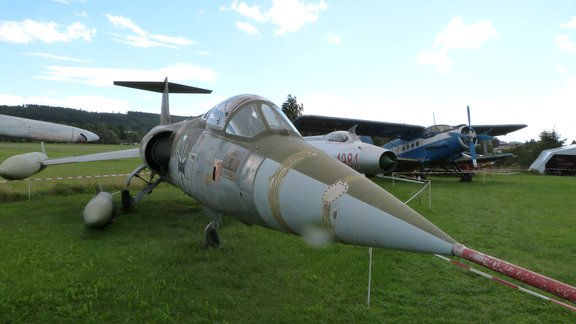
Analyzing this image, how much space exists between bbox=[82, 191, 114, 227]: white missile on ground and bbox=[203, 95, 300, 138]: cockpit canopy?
449 cm

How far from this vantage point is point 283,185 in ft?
9.97

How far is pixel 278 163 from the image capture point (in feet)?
10.8

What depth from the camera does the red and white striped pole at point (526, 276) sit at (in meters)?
1.77

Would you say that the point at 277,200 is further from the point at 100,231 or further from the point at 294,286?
the point at 100,231

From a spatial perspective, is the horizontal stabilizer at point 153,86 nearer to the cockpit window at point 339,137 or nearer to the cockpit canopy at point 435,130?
the cockpit window at point 339,137

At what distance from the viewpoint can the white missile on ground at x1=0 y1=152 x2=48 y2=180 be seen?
931 centimetres

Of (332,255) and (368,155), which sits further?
(368,155)

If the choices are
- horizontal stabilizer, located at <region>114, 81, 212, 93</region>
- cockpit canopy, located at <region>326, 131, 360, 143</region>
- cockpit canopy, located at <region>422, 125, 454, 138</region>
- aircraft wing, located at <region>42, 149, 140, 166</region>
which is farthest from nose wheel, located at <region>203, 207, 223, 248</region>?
cockpit canopy, located at <region>422, 125, 454, 138</region>

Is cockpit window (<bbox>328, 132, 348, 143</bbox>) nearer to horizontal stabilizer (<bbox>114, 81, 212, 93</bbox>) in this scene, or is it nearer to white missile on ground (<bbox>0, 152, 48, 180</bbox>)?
horizontal stabilizer (<bbox>114, 81, 212, 93</bbox>)

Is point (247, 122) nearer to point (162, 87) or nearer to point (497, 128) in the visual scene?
point (162, 87)

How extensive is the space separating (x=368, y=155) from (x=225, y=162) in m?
11.2

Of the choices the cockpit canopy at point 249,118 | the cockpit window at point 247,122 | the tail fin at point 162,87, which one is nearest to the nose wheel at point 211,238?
the cockpit canopy at point 249,118

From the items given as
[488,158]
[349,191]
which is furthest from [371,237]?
[488,158]

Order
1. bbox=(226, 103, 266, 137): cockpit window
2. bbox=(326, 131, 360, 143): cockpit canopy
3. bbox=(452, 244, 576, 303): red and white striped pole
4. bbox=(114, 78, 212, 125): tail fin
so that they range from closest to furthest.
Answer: bbox=(452, 244, 576, 303): red and white striped pole < bbox=(226, 103, 266, 137): cockpit window < bbox=(114, 78, 212, 125): tail fin < bbox=(326, 131, 360, 143): cockpit canopy
